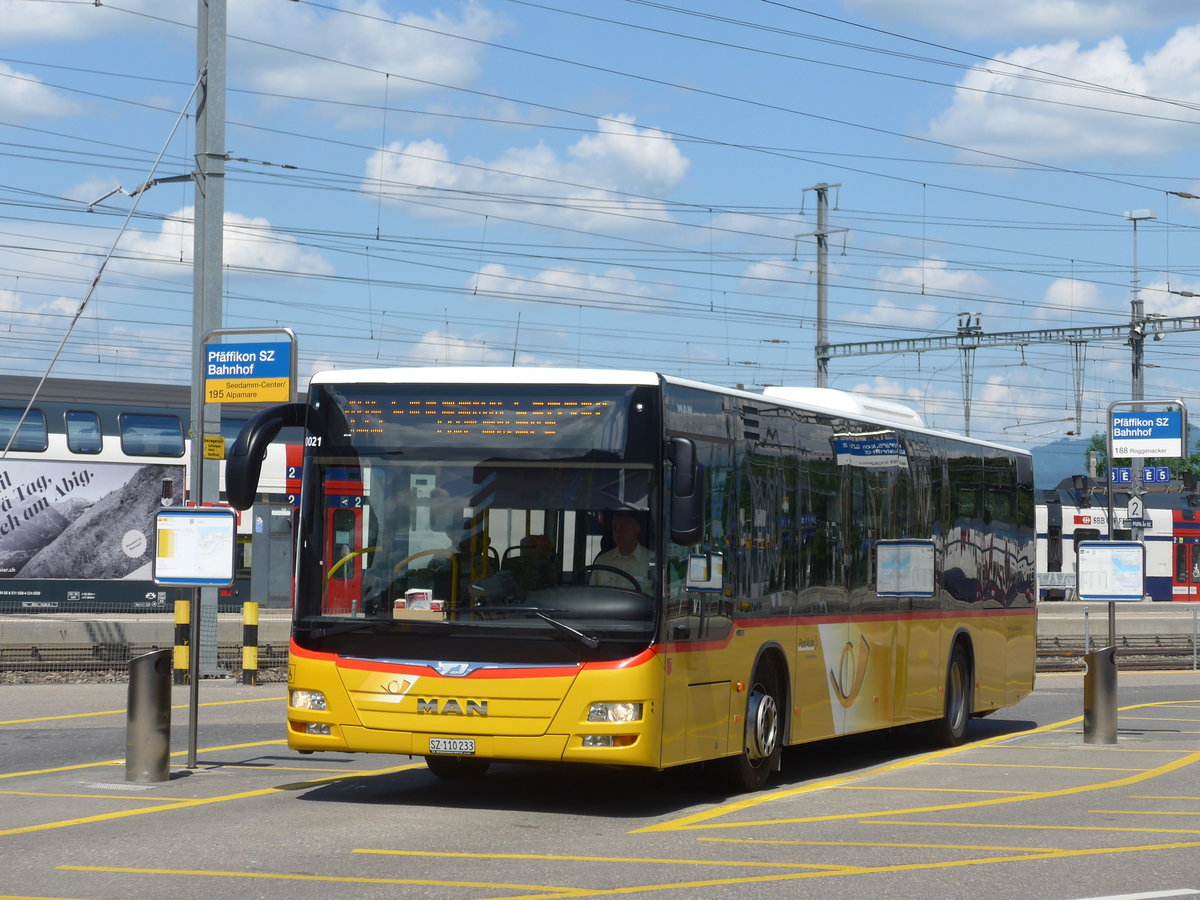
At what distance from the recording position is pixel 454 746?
10852mm

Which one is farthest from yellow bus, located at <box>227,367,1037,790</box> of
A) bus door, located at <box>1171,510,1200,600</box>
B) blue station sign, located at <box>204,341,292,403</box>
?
bus door, located at <box>1171,510,1200,600</box>

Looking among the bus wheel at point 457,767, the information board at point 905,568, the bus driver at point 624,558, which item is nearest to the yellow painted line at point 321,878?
the bus driver at point 624,558

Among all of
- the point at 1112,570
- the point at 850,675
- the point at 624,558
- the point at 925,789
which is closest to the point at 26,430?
the point at 1112,570

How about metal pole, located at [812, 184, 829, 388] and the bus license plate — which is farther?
metal pole, located at [812, 184, 829, 388]

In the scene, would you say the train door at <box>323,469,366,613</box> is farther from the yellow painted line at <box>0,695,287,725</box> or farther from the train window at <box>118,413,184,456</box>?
the train window at <box>118,413,184,456</box>

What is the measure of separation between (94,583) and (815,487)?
26.0m

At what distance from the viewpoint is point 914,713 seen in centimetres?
1605

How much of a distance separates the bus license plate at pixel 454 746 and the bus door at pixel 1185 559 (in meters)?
50.7

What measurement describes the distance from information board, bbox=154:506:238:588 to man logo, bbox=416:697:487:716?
221 centimetres

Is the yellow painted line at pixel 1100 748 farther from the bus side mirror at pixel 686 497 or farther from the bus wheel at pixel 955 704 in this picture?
the bus side mirror at pixel 686 497

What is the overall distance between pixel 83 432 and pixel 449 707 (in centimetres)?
2748

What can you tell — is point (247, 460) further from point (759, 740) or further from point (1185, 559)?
point (1185, 559)

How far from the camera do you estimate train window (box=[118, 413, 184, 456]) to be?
3694 centimetres

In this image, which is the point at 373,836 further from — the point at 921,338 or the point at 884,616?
the point at 921,338
